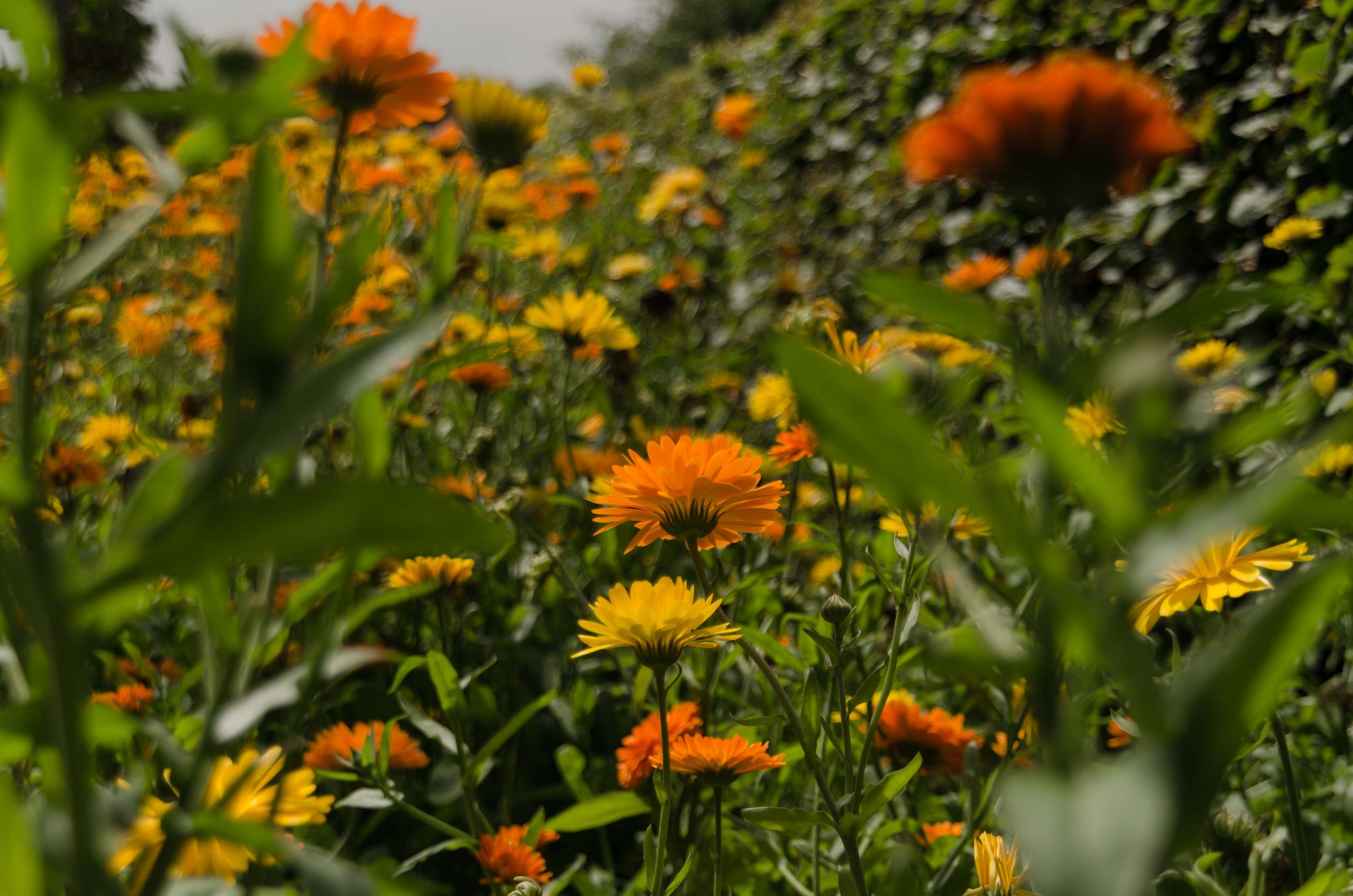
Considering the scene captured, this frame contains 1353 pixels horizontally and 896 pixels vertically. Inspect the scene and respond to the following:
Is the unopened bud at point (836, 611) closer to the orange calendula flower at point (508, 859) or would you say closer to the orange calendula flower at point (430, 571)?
the orange calendula flower at point (508, 859)

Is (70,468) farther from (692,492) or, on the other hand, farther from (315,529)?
(315,529)

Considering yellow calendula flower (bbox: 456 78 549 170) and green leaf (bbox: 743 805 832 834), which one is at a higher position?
yellow calendula flower (bbox: 456 78 549 170)

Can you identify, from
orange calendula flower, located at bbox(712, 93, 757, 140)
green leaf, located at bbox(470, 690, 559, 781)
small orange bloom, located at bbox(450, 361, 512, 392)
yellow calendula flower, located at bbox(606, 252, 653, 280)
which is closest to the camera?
green leaf, located at bbox(470, 690, 559, 781)

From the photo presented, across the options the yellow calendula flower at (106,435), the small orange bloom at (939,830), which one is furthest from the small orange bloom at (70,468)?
the small orange bloom at (939,830)

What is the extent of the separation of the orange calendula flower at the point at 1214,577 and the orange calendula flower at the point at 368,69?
1.62 ft

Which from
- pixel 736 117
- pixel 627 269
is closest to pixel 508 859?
pixel 627 269

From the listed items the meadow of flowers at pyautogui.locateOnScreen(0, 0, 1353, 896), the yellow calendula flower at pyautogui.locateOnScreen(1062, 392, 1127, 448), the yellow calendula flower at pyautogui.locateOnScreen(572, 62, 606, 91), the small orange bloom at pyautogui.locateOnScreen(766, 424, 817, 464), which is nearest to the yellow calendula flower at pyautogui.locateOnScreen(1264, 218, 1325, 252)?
the meadow of flowers at pyautogui.locateOnScreen(0, 0, 1353, 896)

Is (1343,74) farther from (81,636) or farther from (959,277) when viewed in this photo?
(81,636)

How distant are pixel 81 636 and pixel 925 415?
12.9 inches

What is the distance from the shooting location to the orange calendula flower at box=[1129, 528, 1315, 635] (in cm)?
48

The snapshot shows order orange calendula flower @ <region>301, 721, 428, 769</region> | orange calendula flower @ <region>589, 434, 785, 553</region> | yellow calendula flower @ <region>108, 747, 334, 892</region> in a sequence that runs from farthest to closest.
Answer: orange calendula flower @ <region>301, 721, 428, 769</region> < orange calendula flower @ <region>589, 434, 785, 553</region> < yellow calendula flower @ <region>108, 747, 334, 892</region>

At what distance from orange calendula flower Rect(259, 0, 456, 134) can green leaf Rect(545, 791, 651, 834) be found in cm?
46

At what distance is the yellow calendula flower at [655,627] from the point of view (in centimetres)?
45

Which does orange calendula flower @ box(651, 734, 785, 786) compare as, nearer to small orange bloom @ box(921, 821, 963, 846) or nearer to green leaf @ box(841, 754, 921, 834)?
green leaf @ box(841, 754, 921, 834)
